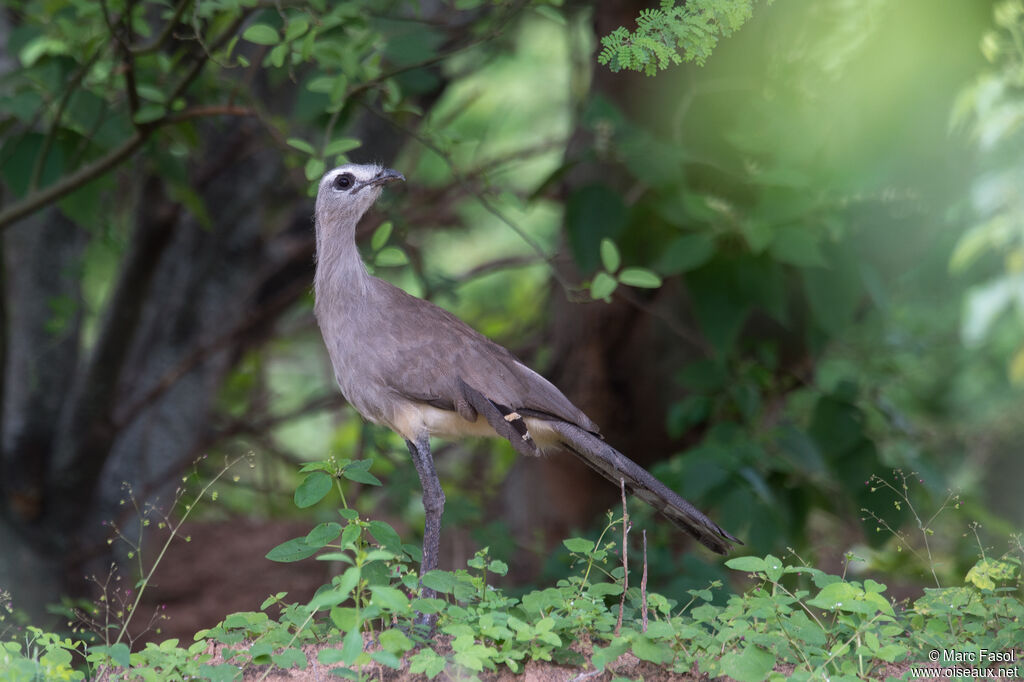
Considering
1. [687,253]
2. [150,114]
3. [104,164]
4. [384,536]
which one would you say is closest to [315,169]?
[150,114]

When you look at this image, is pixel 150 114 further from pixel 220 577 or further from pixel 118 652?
pixel 220 577

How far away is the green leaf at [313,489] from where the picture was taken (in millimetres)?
2910

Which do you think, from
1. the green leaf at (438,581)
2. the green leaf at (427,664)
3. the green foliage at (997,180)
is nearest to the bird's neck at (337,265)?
the green leaf at (438,581)

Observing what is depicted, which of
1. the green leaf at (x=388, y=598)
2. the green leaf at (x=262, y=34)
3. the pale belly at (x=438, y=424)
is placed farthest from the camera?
the green leaf at (x=262, y=34)

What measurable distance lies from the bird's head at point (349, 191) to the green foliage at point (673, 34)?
126 centimetres

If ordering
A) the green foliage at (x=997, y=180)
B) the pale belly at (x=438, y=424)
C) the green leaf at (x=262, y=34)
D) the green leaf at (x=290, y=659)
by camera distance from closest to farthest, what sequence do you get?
1. the green leaf at (x=290, y=659)
2. the pale belly at (x=438, y=424)
3. the green leaf at (x=262, y=34)
4. the green foliage at (x=997, y=180)

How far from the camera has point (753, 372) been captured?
207 inches

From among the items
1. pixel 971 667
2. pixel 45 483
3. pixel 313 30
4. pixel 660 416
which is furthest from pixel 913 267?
pixel 45 483

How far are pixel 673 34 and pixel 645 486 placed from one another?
145cm

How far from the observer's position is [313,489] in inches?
117

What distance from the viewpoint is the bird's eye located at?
3893 mm

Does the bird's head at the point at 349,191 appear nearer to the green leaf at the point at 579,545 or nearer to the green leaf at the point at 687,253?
the green leaf at the point at 687,253

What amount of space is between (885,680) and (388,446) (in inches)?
97.4

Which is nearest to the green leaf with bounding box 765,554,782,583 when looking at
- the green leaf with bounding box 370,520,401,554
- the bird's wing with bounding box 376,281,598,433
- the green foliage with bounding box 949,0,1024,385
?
the bird's wing with bounding box 376,281,598,433
